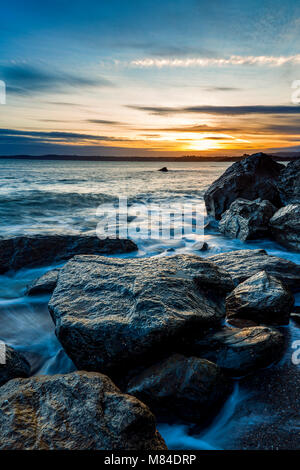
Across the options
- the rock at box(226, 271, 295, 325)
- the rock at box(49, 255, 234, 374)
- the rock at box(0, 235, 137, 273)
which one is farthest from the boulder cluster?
the rock at box(49, 255, 234, 374)

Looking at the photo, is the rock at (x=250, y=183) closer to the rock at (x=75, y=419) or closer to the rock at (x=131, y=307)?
the rock at (x=131, y=307)

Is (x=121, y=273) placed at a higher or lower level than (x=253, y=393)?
higher

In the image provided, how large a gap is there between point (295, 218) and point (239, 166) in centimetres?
410

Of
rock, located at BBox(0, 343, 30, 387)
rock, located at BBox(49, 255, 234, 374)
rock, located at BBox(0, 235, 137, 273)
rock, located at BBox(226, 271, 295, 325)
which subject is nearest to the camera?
rock, located at BBox(49, 255, 234, 374)

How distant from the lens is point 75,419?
171 cm

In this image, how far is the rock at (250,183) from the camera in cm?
930

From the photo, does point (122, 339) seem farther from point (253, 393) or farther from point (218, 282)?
point (218, 282)

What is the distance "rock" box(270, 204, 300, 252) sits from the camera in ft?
21.0

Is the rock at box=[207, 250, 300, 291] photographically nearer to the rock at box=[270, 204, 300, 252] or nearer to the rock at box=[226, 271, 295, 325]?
the rock at box=[226, 271, 295, 325]

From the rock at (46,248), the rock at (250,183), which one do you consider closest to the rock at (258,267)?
the rock at (46,248)

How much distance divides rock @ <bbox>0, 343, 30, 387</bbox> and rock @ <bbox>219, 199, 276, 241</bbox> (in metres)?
5.94
